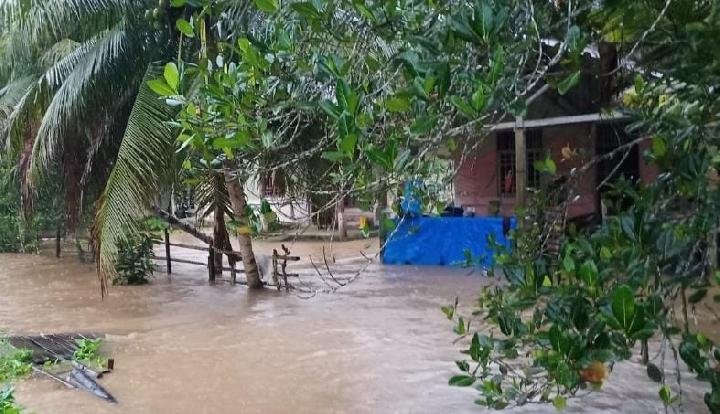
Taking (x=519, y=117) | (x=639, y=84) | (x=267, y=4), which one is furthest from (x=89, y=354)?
(x=639, y=84)

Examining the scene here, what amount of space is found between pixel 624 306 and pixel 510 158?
1198 centimetres

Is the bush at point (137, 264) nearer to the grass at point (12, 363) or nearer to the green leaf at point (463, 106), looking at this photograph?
the grass at point (12, 363)

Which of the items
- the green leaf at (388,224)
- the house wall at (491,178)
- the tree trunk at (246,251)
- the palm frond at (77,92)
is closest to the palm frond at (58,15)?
the palm frond at (77,92)

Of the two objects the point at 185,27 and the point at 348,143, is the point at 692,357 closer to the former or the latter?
the point at 348,143

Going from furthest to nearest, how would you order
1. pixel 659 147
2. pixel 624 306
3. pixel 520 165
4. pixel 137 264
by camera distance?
pixel 137 264
pixel 520 165
pixel 659 147
pixel 624 306

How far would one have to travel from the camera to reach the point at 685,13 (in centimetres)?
265

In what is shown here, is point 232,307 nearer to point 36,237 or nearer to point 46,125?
point 46,125

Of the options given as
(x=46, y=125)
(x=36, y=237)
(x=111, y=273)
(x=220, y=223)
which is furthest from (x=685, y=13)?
(x=36, y=237)

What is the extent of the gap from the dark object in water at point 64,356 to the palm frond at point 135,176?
73 centimetres

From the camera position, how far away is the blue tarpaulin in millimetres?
11930

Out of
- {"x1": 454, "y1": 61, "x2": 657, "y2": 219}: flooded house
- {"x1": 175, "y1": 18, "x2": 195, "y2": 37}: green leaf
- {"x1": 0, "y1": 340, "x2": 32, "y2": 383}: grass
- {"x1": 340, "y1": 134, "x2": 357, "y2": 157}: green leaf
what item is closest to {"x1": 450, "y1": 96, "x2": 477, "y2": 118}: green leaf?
{"x1": 340, "y1": 134, "x2": 357, "y2": 157}: green leaf

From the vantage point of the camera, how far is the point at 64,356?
6.91m

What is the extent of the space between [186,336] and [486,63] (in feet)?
21.7

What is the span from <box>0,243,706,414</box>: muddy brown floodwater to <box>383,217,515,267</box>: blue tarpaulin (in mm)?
595
